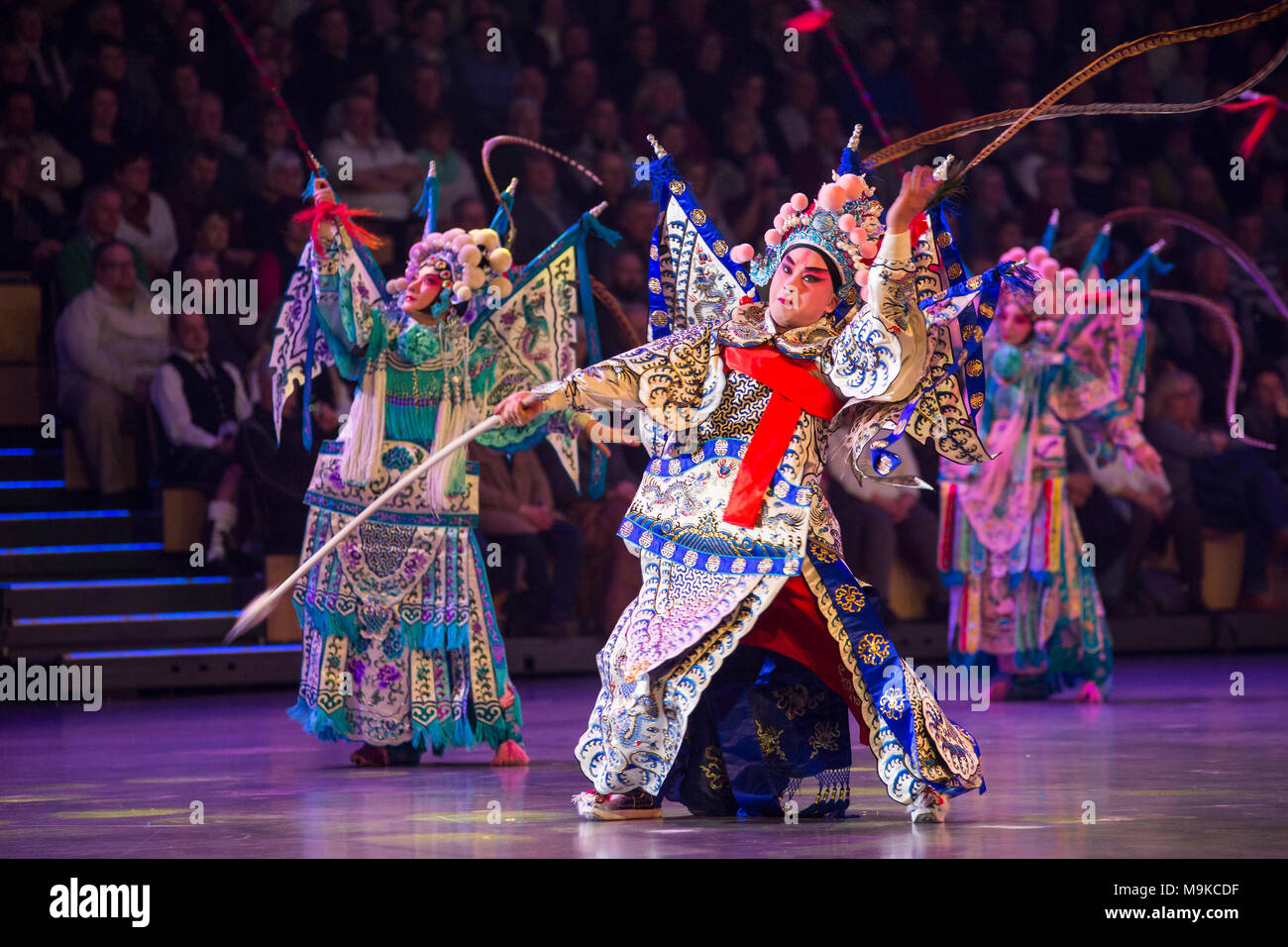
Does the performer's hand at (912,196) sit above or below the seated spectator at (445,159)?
below

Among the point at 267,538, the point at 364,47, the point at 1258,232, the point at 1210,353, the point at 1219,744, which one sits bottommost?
the point at 1219,744

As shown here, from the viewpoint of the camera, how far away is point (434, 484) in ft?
21.7

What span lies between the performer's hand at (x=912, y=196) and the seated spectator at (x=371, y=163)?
241 inches

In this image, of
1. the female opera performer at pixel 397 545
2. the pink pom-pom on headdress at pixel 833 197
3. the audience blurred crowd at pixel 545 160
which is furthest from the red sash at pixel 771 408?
the audience blurred crowd at pixel 545 160

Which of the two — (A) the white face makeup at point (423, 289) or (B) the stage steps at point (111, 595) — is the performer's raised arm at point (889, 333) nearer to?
(A) the white face makeup at point (423, 289)

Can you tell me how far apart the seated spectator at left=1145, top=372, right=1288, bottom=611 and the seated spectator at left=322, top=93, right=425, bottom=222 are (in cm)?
449

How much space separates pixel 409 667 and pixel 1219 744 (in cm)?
270

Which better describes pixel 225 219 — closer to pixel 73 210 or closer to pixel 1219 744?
pixel 73 210

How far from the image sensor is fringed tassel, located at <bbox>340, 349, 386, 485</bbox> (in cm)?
654

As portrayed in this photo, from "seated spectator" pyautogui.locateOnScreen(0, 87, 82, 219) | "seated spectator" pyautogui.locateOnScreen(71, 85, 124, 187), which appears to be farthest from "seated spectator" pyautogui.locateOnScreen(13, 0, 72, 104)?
"seated spectator" pyautogui.locateOnScreen(71, 85, 124, 187)

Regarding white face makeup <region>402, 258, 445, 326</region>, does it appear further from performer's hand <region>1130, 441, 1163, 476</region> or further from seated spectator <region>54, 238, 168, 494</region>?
performer's hand <region>1130, 441, 1163, 476</region>

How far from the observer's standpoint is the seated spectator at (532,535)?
9594 mm

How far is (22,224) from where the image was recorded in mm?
9672
